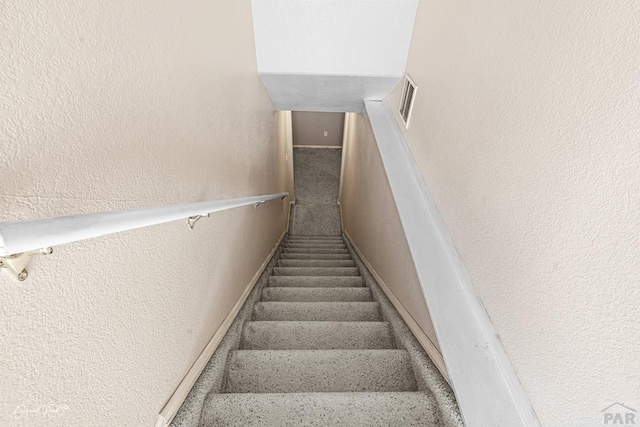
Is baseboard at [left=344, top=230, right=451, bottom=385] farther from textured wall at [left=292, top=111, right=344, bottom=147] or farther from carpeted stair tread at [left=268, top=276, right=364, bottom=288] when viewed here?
textured wall at [left=292, top=111, right=344, bottom=147]

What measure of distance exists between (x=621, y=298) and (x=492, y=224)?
426mm

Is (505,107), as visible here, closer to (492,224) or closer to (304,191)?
(492,224)

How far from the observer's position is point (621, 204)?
1.97ft

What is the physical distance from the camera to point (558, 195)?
745 mm

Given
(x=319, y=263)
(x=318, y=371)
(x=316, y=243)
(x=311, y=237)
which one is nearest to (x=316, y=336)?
(x=318, y=371)

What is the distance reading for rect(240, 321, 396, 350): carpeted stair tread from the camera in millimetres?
1501

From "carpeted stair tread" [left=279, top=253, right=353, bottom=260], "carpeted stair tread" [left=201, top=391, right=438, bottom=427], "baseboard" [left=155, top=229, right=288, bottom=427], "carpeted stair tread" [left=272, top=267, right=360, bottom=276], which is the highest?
"carpeted stair tread" [left=279, top=253, right=353, bottom=260]

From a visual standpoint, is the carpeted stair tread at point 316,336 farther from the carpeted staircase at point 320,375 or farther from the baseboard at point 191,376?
the baseboard at point 191,376

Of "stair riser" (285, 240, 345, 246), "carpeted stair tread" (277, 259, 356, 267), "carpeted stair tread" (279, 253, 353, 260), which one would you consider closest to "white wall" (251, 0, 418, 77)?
"carpeted stair tread" (277, 259, 356, 267)

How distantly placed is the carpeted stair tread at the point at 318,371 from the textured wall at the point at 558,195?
47 centimetres

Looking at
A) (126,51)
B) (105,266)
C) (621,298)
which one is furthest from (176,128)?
(621,298)

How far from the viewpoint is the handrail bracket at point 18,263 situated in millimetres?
406

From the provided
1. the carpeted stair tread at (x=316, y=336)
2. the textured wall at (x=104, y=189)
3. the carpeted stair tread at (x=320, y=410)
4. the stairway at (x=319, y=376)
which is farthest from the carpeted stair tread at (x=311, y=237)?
the carpeted stair tread at (x=320, y=410)

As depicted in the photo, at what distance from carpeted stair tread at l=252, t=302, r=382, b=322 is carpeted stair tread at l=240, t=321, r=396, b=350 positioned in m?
0.24
